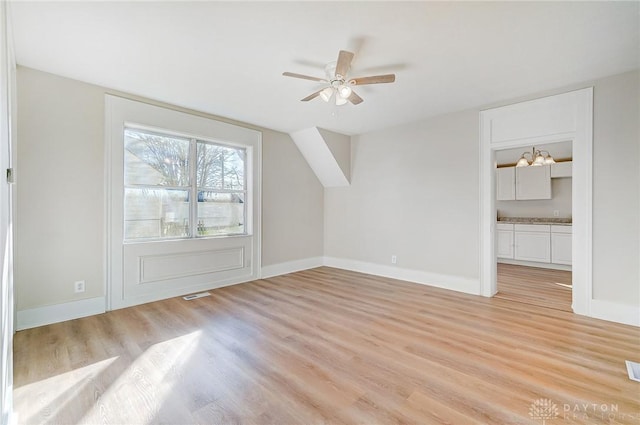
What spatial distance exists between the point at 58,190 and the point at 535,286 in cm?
641

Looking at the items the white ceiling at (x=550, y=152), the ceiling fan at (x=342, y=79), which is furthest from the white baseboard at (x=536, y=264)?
the ceiling fan at (x=342, y=79)

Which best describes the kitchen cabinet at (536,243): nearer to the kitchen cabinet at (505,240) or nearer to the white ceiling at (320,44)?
the kitchen cabinet at (505,240)

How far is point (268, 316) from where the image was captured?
3256 millimetres

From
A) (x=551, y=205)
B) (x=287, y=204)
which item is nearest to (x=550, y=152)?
(x=551, y=205)

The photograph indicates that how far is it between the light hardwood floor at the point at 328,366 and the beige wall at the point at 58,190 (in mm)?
513

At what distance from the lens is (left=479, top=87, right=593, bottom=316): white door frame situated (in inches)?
127

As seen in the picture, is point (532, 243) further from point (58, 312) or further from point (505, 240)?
point (58, 312)

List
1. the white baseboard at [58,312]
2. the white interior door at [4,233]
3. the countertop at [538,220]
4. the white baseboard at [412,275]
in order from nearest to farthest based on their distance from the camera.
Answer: the white interior door at [4,233]
the white baseboard at [58,312]
the white baseboard at [412,275]
the countertop at [538,220]

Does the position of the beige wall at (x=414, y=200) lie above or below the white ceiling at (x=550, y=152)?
below

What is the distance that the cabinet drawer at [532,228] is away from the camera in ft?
18.7

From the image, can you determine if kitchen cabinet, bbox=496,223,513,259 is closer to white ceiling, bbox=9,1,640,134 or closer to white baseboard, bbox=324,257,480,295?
white baseboard, bbox=324,257,480,295

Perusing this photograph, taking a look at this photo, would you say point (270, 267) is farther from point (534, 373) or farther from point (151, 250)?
point (534, 373)

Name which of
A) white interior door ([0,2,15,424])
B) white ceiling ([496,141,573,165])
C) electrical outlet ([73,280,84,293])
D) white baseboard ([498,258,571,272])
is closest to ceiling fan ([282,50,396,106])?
white interior door ([0,2,15,424])

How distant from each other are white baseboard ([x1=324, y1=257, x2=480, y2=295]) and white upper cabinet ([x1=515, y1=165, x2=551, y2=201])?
133 inches
